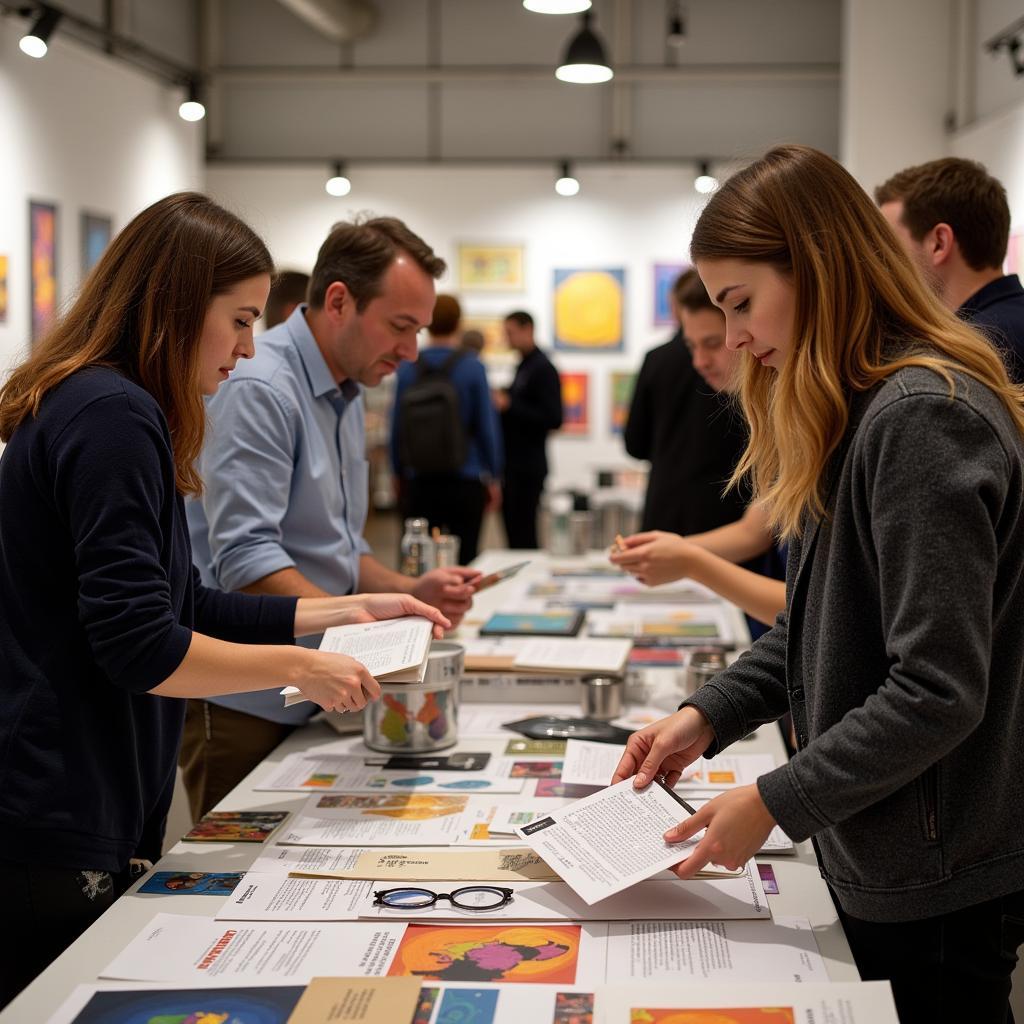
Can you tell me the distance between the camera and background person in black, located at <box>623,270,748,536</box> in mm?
4207

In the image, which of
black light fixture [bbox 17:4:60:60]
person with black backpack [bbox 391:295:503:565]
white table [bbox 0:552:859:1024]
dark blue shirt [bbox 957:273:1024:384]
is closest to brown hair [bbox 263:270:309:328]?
person with black backpack [bbox 391:295:503:565]

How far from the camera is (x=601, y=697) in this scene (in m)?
2.48

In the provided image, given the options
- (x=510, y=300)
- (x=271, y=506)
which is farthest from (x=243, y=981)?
(x=510, y=300)

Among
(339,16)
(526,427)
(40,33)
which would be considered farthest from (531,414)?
(339,16)

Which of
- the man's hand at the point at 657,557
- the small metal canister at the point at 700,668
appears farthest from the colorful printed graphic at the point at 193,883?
the man's hand at the point at 657,557

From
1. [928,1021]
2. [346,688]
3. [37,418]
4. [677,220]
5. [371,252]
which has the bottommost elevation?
[928,1021]

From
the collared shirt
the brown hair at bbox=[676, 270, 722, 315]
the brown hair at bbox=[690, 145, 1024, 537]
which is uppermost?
Answer: the brown hair at bbox=[676, 270, 722, 315]

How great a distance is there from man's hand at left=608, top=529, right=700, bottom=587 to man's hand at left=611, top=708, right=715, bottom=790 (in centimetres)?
99

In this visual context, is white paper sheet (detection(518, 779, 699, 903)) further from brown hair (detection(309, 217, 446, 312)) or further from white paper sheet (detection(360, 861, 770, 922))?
brown hair (detection(309, 217, 446, 312))

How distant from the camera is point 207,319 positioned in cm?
176

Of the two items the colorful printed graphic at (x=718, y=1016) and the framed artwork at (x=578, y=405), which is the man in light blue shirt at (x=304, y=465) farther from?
the framed artwork at (x=578, y=405)

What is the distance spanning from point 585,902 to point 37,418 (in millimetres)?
939

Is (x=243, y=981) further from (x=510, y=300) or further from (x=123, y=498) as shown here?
(x=510, y=300)

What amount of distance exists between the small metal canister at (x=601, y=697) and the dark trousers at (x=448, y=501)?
4.08 meters
